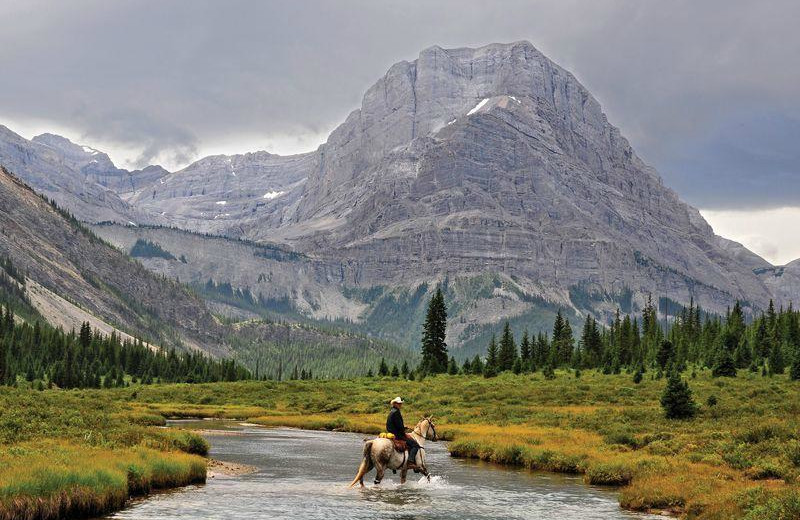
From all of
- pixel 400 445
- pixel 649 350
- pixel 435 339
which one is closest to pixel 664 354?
pixel 649 350

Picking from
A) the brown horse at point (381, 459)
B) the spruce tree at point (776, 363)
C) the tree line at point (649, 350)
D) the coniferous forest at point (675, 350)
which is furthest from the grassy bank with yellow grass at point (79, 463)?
the spruce tree at point (776, 363)

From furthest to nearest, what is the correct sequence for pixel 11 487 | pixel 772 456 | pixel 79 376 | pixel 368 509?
pixel 79 376 → pixel 772 456 → pixel 368 509 → pixel 11 487

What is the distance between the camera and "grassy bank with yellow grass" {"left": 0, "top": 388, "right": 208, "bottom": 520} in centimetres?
2812

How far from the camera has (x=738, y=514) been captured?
30438 millimetres

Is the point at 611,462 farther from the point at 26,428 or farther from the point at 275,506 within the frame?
the point at 26,428

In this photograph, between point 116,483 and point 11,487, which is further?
point 116,483

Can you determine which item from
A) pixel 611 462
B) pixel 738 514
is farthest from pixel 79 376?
pixel 738 514

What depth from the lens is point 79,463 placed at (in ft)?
108

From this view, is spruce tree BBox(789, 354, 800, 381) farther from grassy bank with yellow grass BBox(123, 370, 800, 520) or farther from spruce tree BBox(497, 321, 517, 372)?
spruce tree BBox(497, 321, 517, 372)

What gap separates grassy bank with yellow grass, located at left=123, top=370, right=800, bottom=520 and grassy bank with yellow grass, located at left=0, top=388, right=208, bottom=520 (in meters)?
20.1

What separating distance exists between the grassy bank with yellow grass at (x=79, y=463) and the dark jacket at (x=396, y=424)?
9.05 m

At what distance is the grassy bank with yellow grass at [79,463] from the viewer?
92.3 ft

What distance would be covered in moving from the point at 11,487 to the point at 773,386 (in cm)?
8011

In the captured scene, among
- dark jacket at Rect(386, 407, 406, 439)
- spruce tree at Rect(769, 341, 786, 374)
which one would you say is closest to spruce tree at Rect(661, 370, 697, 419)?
dark jacket at Rect(386, 407, 406, 439)
